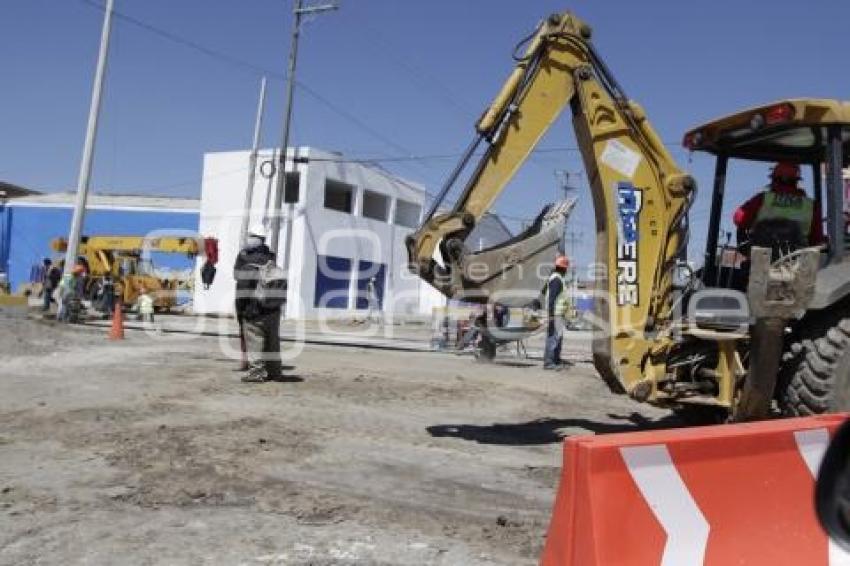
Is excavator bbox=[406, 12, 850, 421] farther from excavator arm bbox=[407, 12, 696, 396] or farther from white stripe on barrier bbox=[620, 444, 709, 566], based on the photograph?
white stripe on barrier bbox=[620, 444, 709, 566]

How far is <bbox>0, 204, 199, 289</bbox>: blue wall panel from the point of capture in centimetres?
4881

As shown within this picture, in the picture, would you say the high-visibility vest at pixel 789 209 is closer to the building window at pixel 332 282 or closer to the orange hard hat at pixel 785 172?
the orange hard hat at pixel 785 172

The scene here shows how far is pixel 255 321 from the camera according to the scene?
11.4 metres

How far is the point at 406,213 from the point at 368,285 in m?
6.56

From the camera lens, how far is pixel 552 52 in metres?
7.50

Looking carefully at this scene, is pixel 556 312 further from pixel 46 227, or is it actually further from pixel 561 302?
pixel 46 227

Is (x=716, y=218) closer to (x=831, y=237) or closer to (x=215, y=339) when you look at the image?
(x=831, y=237)

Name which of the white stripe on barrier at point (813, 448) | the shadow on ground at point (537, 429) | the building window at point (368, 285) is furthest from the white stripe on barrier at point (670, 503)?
the building window at point (368, 285)

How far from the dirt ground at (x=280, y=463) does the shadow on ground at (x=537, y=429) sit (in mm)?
26

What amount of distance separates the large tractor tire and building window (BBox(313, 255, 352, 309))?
33295mm

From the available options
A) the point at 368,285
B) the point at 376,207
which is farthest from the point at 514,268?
the point at 376,207

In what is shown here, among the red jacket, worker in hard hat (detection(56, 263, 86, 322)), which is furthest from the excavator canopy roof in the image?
worker in hard hat (detection(56, 263, 86, 322))

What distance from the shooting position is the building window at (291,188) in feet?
125

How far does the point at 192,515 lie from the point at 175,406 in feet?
13.7
